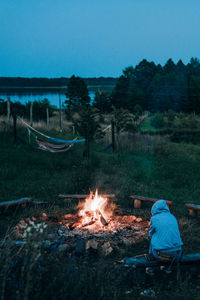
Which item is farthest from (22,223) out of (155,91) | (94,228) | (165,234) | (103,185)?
(155,91)

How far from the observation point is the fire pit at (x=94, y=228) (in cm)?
386

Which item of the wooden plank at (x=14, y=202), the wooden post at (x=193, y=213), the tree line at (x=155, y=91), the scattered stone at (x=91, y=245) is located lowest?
the wooden post at (x=193, y=213)

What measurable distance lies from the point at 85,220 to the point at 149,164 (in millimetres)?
4657

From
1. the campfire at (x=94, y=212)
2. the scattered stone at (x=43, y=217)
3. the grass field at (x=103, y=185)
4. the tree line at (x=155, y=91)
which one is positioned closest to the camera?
the grass field at (x=103, y=185)

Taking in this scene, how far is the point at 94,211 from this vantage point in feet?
16.0

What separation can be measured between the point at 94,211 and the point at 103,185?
1891mm

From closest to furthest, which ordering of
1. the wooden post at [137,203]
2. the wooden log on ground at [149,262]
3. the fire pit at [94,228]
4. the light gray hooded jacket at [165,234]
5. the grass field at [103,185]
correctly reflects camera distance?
the grass field at [103,185], the wooden log on ground at [149,262], the light gray hooded jacket at [165,234], the fire pit at [94,228], the wooden post at [137,203]

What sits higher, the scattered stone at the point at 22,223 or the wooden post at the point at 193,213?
the scattered stone at the point at 22,223

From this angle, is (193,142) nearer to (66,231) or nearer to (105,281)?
(66,231)

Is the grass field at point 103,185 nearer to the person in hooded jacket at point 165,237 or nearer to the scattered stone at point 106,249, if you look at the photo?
the scattered stone at point 106,249

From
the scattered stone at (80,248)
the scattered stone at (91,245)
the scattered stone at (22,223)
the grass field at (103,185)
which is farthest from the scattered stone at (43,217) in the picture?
the scattered stone at (91,245)

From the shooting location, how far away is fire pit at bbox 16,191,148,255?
152 inches

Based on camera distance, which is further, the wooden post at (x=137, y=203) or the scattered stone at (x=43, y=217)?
the wooden post at (x=137, y=203)

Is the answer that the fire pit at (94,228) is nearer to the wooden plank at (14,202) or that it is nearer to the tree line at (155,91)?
the wooden plank at (14,202)
